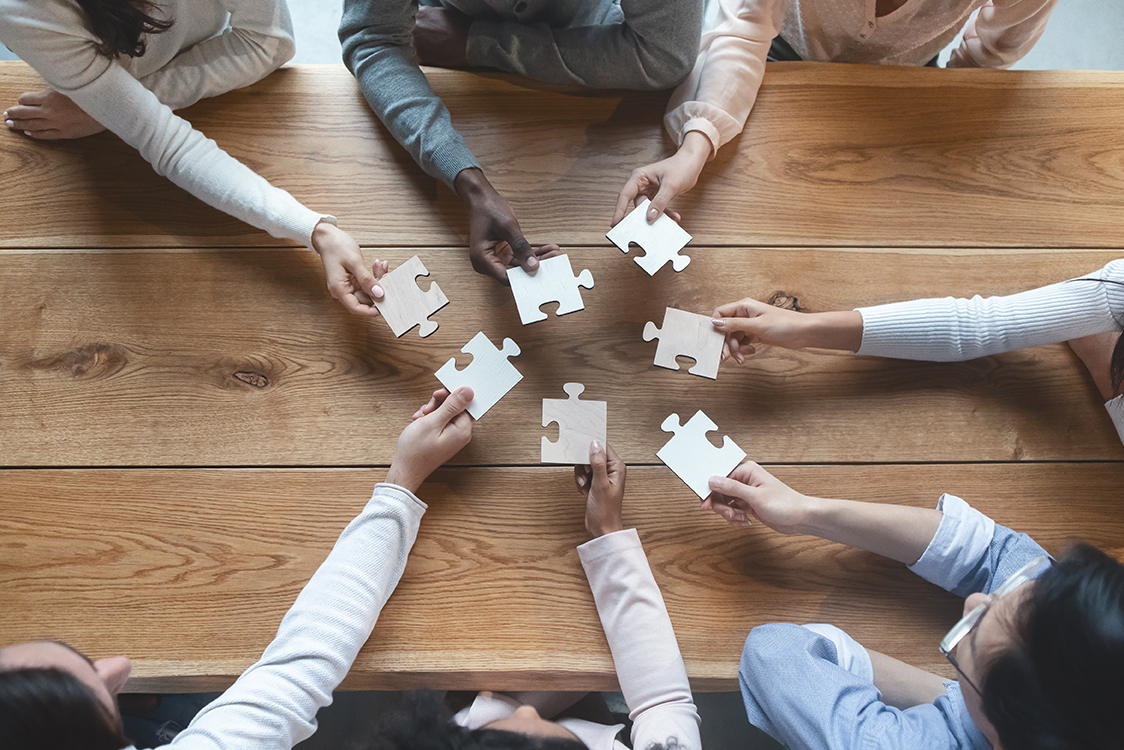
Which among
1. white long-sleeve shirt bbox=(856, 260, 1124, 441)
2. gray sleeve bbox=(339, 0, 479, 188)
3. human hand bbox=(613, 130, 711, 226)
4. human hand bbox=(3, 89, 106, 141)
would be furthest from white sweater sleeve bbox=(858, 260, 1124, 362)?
human hand bbox=(3, 89, 106, 141)

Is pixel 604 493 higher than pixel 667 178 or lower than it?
lower

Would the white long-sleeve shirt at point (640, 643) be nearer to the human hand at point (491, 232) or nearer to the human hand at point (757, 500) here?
the human hand at point (757, 500)

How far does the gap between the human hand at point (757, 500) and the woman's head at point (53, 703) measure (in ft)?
3.02

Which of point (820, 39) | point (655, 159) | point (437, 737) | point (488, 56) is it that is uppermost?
point (820, 39)

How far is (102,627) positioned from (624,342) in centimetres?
101

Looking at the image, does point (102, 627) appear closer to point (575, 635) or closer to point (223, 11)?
point (575, 635)

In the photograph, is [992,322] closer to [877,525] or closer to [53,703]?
[877,525]

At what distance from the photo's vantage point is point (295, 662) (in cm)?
100

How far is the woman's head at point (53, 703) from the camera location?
2.56 feet

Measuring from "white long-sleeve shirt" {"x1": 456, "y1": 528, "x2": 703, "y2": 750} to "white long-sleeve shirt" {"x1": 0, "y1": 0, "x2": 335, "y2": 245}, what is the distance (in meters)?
0.80

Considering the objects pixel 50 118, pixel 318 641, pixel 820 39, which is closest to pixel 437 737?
pixel 318 641

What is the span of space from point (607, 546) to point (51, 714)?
2.53 ft

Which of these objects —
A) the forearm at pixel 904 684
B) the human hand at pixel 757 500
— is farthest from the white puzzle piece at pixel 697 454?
the forearm at pixel 904 684

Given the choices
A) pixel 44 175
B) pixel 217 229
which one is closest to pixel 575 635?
pixel 217 229
